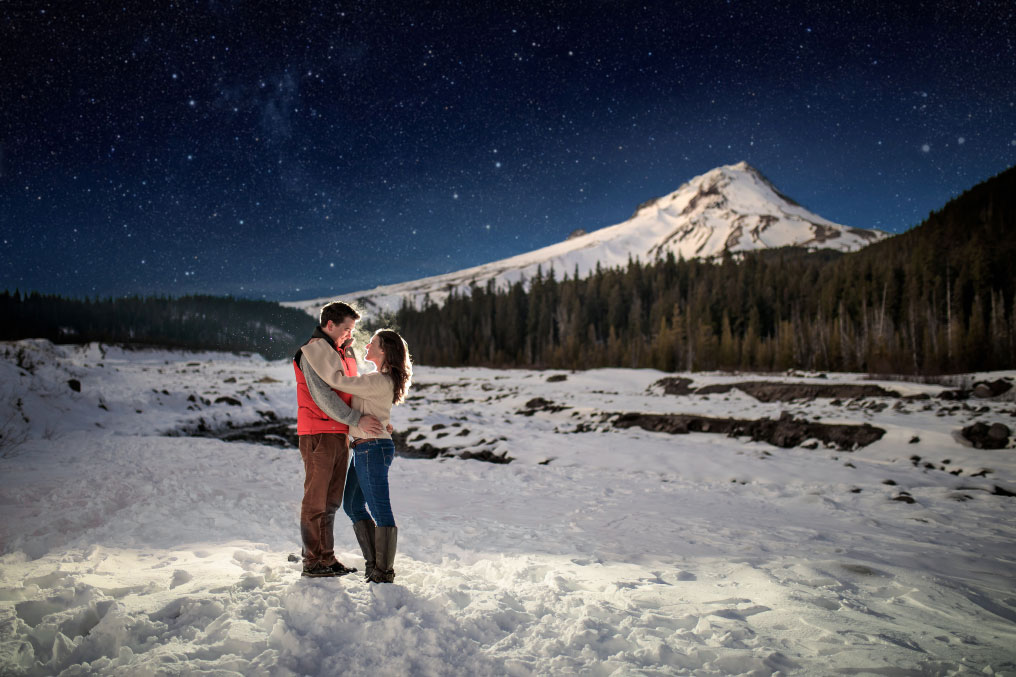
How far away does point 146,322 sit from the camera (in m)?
117

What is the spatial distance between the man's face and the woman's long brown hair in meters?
0.23

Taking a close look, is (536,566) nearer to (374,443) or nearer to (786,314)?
(374,443)

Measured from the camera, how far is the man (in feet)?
12.5

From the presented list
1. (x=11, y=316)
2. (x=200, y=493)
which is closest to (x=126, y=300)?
(x=11, y=316)

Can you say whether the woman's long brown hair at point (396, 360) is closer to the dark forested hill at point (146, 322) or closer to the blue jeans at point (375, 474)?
the blue jeans at point (375, 474)

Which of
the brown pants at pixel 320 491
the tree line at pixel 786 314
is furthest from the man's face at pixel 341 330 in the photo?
the tree line at pixel 786 314

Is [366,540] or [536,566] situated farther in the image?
[536,566]

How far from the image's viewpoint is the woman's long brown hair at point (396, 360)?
3994 millimetres

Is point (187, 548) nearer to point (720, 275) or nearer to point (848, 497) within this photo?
point (848, 497)

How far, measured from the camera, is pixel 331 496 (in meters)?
3.94

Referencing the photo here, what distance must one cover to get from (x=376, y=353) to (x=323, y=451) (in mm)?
909

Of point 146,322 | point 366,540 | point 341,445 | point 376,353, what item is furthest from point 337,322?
Result: point 146,322

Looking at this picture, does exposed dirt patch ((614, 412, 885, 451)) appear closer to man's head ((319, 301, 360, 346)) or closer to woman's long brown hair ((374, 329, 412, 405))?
woman's long brown hair ((374, 329, 412, 405))

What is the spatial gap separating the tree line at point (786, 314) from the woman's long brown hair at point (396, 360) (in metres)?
46.9
